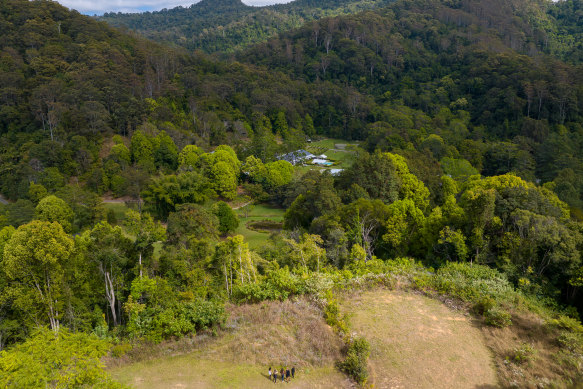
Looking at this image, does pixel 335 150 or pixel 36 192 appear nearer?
pixel 36 192

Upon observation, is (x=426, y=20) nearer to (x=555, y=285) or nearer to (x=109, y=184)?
(x=109, y=184)

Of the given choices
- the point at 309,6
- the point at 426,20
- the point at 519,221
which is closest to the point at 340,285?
the point at 519,221

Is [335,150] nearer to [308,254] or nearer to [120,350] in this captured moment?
[308,254]

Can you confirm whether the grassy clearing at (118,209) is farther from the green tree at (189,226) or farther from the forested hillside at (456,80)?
the forested hillside at (456,80)

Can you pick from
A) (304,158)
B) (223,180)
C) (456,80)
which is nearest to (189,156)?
(223,180)

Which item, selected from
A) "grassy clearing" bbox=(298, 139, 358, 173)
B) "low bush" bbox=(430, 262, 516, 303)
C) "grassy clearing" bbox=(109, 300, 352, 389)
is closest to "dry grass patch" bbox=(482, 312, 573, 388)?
"low bush" bbox=(430, 262, 516, 303)

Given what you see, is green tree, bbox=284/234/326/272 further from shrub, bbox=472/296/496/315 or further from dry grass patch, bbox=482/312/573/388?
dry grass patch, bbox=482/312/573/388
